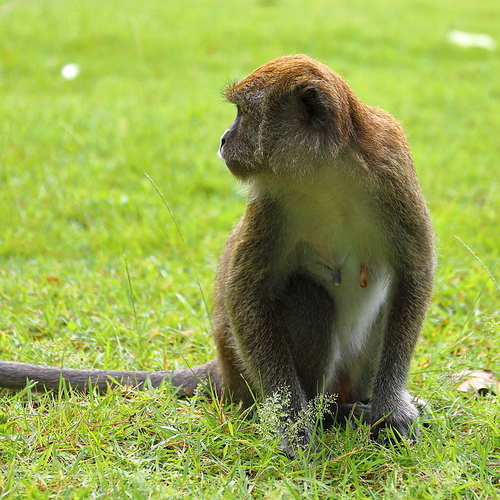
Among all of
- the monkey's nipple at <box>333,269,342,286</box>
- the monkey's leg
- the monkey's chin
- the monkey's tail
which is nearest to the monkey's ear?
the monkey's chin

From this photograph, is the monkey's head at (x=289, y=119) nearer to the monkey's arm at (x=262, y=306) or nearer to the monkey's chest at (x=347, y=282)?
the monkey's arm at (x=262, y=306)

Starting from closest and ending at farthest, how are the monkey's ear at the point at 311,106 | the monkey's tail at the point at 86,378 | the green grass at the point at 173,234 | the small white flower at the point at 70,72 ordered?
the green grass at the point at 173,234
the monkey's ear at the point at 311,106
the monkey's tail at the point at 86,378
the small white flower at the point at 70,72

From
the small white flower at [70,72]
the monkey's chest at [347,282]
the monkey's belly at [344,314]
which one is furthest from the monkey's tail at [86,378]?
the small white flower at [70,72]

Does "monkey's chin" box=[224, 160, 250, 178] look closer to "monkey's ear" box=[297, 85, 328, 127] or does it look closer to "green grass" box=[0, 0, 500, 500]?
"monkey's ear" box=[297, 85, 328, 127]

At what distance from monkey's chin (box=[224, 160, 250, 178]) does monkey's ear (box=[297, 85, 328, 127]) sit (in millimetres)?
342

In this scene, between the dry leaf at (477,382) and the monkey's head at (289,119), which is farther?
the dry leaf at (477,382)

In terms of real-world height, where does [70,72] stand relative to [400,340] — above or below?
above

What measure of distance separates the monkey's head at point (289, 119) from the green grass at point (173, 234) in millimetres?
702

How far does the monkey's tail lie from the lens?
3.29 m

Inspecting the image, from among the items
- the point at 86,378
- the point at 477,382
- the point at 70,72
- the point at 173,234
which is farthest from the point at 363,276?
the point at 70,72

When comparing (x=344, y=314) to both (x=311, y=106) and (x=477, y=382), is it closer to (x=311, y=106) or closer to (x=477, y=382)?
(x=477, y=382)

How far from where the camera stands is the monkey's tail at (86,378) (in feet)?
10.8

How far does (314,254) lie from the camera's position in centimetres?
320

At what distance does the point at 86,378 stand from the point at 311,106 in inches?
64.0
